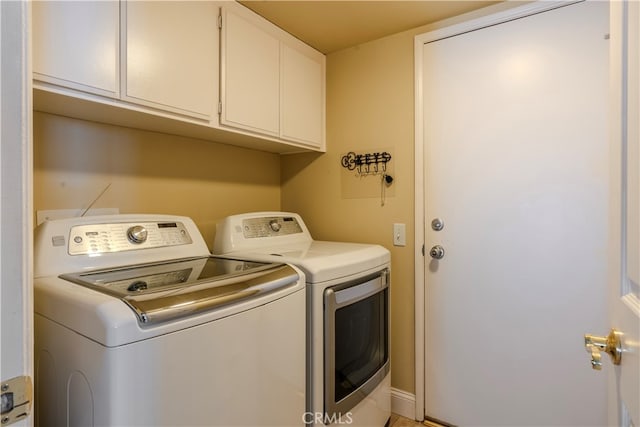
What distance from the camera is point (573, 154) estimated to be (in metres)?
1.54

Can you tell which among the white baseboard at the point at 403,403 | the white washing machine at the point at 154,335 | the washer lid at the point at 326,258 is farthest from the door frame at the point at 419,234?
the white washing machine at the point at 154,335

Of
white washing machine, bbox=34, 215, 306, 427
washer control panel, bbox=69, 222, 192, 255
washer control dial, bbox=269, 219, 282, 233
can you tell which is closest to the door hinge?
white washing machine, bbox=34, 215, 306, 427

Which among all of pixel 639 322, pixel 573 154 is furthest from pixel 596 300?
pixel 639 322

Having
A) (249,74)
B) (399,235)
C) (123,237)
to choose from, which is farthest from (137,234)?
(399,235)

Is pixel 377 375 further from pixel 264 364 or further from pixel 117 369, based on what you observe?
pixel 117 369

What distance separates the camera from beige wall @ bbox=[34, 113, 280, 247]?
1375 millimetres

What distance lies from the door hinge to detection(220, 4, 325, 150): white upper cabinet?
49.5 inches

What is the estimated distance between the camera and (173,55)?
1363 millimetres

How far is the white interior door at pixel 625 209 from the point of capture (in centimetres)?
60

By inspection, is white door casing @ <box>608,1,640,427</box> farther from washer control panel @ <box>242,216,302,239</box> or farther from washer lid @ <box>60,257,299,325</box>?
washer control panel @ <box>242,216,302,239</box>

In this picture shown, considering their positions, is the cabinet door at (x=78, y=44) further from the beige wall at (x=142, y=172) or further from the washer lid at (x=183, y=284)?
the washer lid at (x=183, y=284)

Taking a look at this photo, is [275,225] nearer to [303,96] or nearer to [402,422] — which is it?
[303,96]

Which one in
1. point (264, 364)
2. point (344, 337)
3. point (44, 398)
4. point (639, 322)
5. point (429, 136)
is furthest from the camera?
point (429, 136)

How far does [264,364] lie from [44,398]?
609 millimetres
